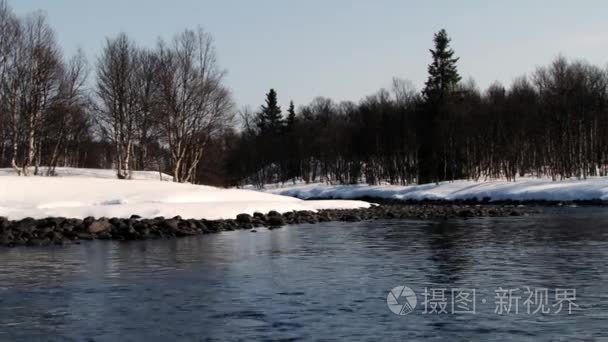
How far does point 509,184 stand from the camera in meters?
53.5

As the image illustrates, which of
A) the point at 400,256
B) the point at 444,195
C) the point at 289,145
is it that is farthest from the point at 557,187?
the point at 289,145

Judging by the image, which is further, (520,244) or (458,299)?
(520,244)

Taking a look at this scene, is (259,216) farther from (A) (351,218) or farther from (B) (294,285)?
(B) (294,285)

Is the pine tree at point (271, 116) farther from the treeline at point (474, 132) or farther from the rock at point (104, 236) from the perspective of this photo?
the rock at point (104, 236)

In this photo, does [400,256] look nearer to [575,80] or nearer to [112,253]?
[112,253]

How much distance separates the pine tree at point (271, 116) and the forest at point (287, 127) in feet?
9.03

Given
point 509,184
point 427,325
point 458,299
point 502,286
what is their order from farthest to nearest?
point 509,184 < point 502,286 < point 458,299 < point 427,325

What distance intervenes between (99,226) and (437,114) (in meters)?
51.6

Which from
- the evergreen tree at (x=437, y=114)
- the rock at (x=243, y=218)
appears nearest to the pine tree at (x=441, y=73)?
the evergreen tree at (x=437, y=114)

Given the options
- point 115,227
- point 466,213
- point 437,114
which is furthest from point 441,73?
point 115,227

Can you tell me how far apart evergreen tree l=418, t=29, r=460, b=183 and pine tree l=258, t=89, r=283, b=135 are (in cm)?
4503

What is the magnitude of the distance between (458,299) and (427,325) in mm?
2092

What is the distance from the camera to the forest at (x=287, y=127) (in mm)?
43750

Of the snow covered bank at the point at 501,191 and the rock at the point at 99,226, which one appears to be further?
the snow covered bank at the point at 501,191
